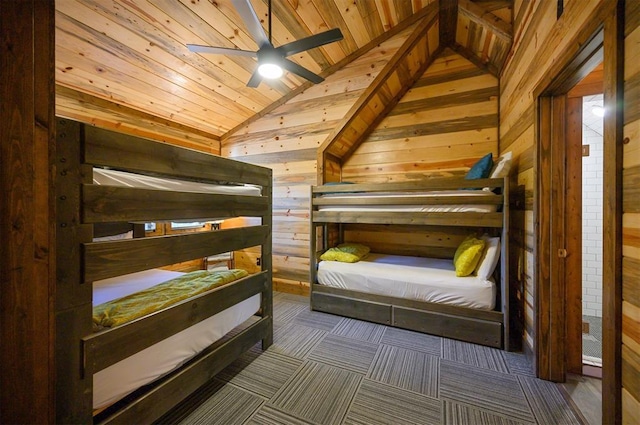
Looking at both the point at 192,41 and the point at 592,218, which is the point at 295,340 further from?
the point at 592,218

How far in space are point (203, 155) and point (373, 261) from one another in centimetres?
202

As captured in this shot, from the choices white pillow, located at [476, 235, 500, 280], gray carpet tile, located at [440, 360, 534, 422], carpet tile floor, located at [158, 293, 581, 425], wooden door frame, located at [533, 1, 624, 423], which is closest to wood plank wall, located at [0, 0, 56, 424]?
carpet tile floor, located at [158, 293, 581, 425]

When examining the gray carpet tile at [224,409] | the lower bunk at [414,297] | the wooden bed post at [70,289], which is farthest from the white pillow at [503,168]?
the wooden bed post at [70,289]

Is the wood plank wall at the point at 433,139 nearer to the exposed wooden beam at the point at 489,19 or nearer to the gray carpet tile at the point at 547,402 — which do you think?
the exposed wooden beam at the point at 489,19

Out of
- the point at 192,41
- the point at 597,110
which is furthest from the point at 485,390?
the point at 192,41

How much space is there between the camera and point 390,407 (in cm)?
134

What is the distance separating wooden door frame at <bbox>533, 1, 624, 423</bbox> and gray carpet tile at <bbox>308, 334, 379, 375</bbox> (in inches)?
43.7

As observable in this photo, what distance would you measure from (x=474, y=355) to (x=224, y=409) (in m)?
1.80

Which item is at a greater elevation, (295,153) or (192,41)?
(192,41)

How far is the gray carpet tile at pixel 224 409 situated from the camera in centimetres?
126

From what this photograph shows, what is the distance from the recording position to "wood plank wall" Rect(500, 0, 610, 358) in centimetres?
124

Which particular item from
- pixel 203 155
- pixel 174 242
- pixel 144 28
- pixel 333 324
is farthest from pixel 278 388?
pixel 144 28

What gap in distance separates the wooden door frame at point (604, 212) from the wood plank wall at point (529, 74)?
0.09 metres

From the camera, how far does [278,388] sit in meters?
1.49
